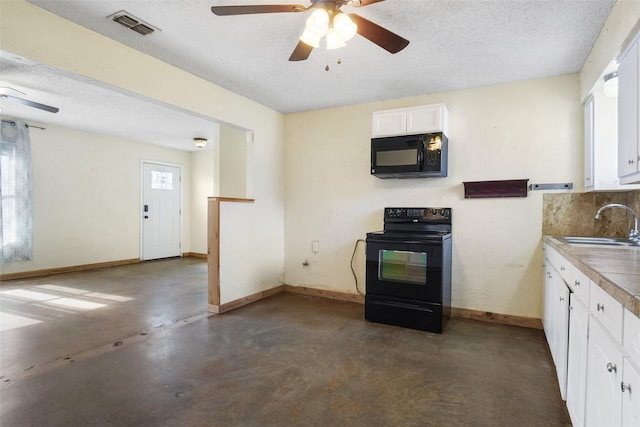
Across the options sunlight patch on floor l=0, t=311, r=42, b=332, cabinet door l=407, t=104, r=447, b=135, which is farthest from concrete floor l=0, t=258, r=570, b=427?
cabinet door l=407, t=104, r=447, b=135

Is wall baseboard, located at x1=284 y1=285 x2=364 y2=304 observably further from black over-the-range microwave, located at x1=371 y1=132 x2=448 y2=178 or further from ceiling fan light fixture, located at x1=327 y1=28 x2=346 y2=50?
ceiling fan light fixture, located at x1=327 y1=28 x2=346 y2=50

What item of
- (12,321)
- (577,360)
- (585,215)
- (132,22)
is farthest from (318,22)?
(12,321)

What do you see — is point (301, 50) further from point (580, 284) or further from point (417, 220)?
point (417, 220)

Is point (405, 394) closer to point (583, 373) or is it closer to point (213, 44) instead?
point (583, 373)

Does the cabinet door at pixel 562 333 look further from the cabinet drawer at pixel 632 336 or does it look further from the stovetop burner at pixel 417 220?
the stovetop burner at pixel 417 220

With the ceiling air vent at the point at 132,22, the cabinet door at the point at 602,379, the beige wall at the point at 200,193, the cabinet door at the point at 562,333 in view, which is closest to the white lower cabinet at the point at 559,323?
the cabinet door at the point at 562,333

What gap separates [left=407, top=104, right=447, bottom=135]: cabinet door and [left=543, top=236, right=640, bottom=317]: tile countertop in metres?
1.67

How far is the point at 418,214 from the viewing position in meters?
3.53

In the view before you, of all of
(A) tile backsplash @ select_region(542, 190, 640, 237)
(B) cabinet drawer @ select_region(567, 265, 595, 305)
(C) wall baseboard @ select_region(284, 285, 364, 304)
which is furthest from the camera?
(C) wall baseboard @ select_region(284, 285, 364, 304)

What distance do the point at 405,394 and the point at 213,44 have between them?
278 cm

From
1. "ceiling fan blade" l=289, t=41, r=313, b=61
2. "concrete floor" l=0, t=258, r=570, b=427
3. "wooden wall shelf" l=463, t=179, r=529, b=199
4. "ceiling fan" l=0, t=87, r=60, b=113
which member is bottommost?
"concrete floor" l=0, t=258, r=570, b=427

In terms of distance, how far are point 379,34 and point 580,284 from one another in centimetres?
163

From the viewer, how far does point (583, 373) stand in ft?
4.57

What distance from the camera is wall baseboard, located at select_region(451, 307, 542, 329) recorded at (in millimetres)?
3067
